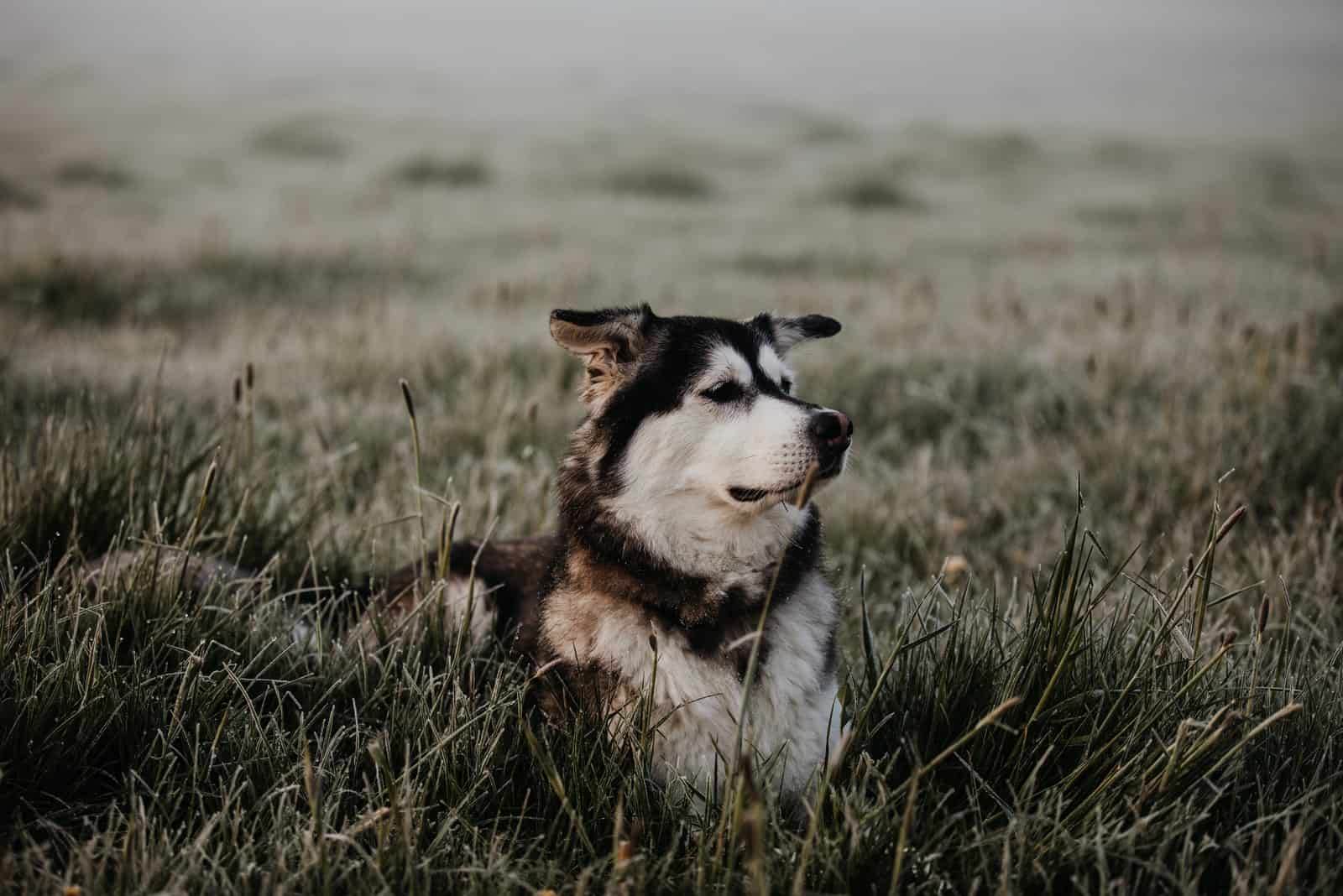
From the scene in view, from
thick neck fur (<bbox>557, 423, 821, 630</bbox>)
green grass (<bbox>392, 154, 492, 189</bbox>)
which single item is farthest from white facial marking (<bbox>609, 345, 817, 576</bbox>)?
green grass (<bbox>392, 154, 492, 189</bbox>)

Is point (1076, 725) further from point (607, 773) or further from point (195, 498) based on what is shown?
point (195, 498)

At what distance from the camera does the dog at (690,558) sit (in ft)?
Answer: 8.68

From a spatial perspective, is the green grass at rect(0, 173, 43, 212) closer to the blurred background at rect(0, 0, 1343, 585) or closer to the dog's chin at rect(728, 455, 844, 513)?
the blurred background at rect(0, 0, 1343, 585)

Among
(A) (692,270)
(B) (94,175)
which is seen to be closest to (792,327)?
(A) (692,270)

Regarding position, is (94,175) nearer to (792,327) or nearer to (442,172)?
(442,172)

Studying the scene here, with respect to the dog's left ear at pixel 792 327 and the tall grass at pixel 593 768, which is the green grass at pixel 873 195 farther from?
the tall grass at pixel 593 768

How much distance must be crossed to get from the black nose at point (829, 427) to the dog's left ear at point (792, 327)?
848 mm

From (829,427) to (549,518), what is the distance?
2.34 metres

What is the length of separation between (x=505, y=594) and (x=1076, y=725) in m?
1.99

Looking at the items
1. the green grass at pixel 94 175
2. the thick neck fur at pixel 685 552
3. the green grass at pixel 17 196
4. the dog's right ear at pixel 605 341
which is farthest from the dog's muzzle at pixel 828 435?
the green grass at pixel 94 175

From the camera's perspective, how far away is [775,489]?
2.71 m

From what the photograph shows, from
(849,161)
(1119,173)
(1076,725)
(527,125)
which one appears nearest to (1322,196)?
(1119,173)

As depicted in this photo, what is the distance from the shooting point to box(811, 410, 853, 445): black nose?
105 inches

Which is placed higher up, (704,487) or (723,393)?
(723,393)
